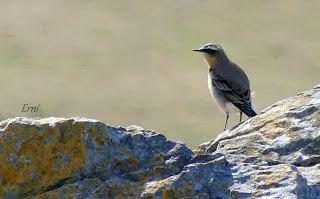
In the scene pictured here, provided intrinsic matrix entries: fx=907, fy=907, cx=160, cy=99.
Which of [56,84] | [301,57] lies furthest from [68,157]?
[301,57]

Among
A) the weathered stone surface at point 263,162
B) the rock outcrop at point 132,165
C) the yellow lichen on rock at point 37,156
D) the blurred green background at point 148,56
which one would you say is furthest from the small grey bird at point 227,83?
the blurred green background at point 148,56

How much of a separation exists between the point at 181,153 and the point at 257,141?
97cm

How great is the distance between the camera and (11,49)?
6247cm

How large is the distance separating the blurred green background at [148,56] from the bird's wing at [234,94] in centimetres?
1891

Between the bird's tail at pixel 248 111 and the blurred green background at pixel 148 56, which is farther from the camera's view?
the blurred green background at pixel 148 56

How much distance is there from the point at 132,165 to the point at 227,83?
32.9 ft

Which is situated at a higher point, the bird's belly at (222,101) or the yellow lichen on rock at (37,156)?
the bird's belly at (222,101)

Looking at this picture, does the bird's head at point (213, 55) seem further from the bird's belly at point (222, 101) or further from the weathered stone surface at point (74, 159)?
the weathered stone surface at point (74, 159)

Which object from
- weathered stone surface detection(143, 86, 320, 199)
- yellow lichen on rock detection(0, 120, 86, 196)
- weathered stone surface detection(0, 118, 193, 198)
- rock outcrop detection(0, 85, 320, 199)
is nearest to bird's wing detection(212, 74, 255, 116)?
weathered stone surface detection(143, 86, 320, 199)

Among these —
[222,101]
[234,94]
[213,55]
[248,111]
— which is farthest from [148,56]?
[248,111]

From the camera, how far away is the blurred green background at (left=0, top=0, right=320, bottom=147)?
4559 cm

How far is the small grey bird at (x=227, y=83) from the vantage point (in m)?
17.8

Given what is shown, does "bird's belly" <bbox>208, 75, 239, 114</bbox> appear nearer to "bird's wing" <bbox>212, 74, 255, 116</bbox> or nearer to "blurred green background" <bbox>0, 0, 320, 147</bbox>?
"bird's wing" <bbox>212, 74, 255, 116</bbox>

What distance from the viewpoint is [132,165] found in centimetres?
839
